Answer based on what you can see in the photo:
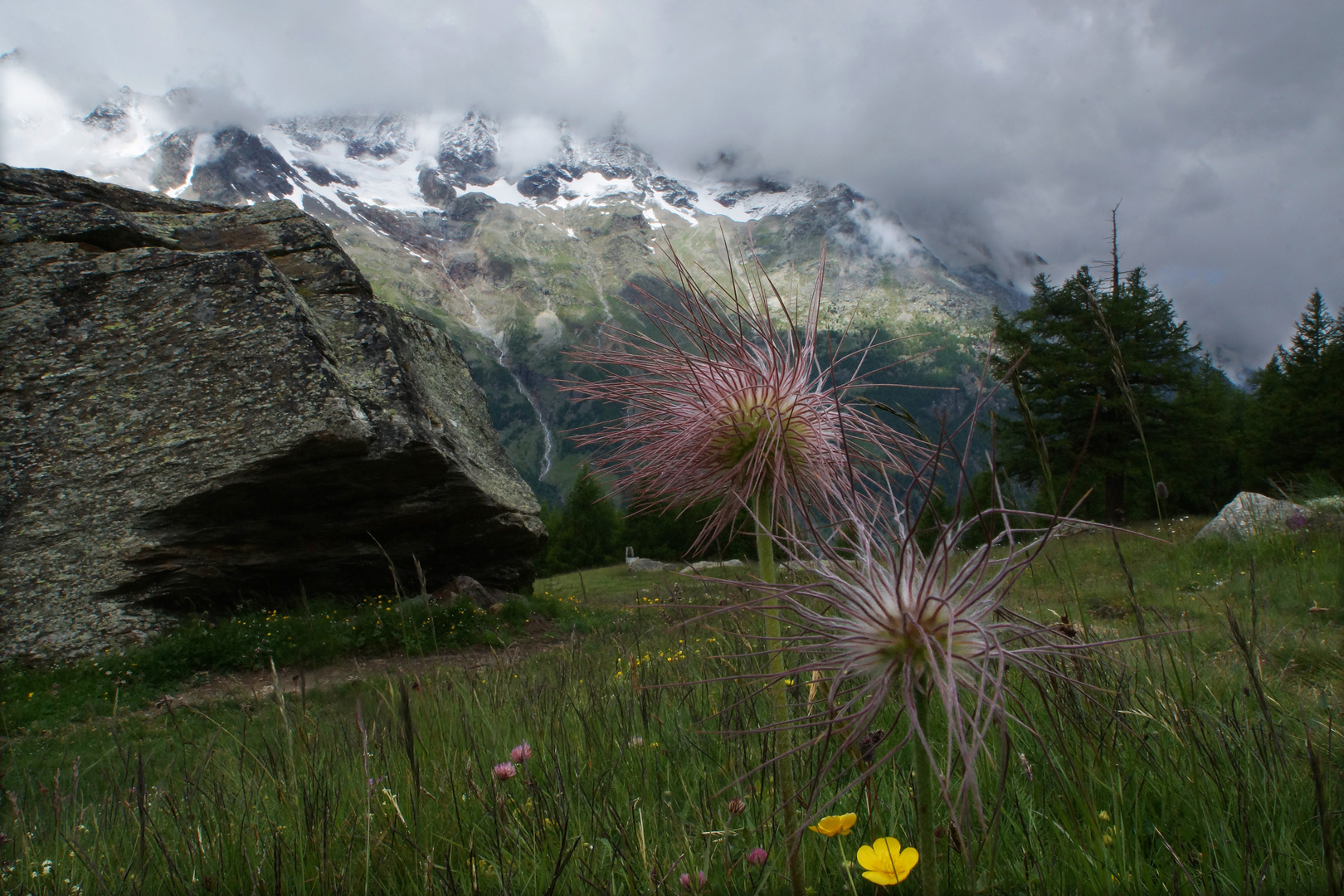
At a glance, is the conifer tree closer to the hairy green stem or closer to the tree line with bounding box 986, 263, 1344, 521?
the tree line with bounding box 986, 263, 1344, 521

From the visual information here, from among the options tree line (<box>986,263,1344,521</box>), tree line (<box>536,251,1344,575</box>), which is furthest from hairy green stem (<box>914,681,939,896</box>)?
tree line (<box>986,263,1344,521</box>)

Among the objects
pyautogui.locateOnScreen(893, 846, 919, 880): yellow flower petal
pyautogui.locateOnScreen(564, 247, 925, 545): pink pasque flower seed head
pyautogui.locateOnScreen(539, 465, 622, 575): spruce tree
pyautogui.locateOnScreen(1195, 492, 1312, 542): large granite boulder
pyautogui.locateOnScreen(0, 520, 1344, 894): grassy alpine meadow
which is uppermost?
pyautogui.locateOnScreen(564, 247, 925, 545): pink pasque flower seed head

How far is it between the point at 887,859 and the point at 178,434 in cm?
964

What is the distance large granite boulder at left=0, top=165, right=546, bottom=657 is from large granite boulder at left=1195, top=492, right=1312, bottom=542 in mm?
10831

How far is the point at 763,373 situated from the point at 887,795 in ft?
4.25

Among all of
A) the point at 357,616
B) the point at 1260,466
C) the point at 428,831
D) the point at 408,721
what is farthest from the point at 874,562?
the point at 1260,466

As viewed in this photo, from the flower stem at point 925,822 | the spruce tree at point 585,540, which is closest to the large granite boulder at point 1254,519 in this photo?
the flower stem at point 925,822

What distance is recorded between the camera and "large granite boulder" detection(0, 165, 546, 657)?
7.85 m

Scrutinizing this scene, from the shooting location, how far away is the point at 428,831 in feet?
6.19

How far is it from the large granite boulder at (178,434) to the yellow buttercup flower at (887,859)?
27.3 feet

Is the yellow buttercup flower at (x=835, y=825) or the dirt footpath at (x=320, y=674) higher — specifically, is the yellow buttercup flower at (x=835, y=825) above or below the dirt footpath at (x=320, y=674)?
above

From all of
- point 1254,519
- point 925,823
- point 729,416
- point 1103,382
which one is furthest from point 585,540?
point 925,823

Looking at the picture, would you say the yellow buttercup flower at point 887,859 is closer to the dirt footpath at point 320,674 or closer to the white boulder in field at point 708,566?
the white boulder in field at point 708,566

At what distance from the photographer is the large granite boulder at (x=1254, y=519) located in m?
8.80
